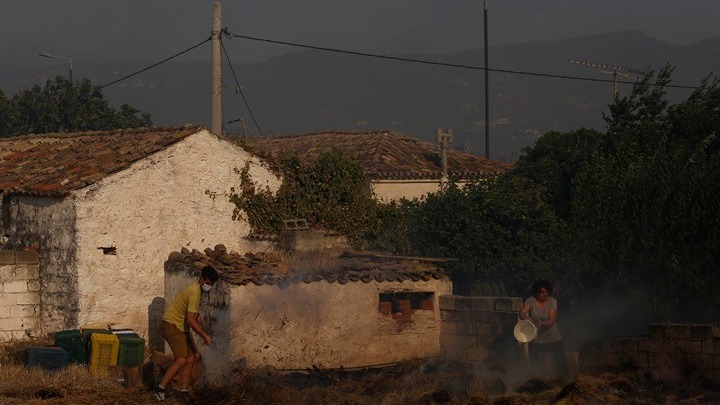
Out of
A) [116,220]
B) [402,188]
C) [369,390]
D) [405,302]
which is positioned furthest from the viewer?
[402,188]

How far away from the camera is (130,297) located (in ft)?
69.5

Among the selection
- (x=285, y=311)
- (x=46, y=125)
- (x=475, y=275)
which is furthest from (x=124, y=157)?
(x=46, y=125)

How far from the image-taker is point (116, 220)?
21141 millimetres

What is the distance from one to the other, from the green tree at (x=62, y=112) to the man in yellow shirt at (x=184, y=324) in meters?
37.9

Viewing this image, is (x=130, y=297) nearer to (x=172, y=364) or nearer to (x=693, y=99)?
(x=172, y=364)

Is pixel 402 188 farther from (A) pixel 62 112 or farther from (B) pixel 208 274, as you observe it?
(A) pixel 62 112

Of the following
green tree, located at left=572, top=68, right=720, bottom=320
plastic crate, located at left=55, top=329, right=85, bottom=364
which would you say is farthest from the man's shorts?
green tree, located at left=572, top=68, right=720, bottom=320

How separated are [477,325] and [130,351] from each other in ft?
19.8

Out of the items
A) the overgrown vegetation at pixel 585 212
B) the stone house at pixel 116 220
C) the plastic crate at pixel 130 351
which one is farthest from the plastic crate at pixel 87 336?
the overgrown vegetation at pixel 585 212

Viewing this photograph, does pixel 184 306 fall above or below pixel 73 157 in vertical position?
below

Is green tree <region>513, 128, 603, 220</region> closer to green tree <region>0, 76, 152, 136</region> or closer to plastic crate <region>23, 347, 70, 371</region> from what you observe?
plastic crate <region>23, 347, 70, 371</region>

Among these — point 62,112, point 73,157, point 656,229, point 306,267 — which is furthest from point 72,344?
point 62,112

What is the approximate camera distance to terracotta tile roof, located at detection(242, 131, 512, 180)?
110ft

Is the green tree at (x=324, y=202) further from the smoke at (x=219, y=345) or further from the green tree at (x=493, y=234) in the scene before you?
the smoke at (x=219, y=345)
